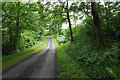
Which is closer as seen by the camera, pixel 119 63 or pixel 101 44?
pixel 119 63

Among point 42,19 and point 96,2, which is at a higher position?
point 96,2

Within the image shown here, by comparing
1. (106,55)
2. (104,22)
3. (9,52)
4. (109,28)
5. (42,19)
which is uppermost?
(42,19)

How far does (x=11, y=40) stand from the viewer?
1659cm

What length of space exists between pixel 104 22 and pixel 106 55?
4.31 metres

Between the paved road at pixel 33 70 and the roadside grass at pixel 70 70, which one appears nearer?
the roadside grass at pixel 70 70

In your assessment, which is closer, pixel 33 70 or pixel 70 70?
pixel 70 70

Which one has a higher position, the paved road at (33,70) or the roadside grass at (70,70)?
the roadside grass at (70,70)

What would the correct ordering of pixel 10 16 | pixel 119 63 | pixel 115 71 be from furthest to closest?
1. pixel 10 16
2. pixel 119 63
3. pixel 115 71

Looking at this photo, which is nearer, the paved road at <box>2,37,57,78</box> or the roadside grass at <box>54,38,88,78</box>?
the roadside grass at <box>54,38,88,78</box>

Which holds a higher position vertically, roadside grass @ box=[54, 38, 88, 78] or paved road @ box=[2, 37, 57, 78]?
roadside grass @ box=[54, 38, 88, 78]

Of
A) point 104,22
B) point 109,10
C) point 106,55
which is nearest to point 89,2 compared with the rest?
point 109,10

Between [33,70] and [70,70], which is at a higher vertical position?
[70,70]

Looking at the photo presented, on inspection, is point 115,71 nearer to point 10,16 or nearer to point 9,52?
point 10,16

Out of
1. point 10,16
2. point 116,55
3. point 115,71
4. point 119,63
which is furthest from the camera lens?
point 10,16
